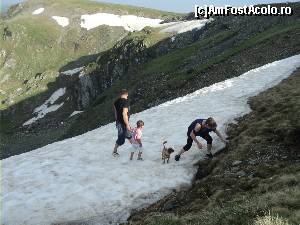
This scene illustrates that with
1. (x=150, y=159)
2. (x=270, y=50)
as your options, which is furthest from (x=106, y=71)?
(x=150, y=159)

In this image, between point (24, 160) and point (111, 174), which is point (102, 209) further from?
point (24, 160)

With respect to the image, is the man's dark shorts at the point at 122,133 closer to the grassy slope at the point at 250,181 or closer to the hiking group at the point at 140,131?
the hiking group at the point at 140,131

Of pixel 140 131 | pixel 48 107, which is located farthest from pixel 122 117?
pixel 48 107

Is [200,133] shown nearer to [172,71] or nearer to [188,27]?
[172,71]

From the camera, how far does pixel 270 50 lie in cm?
6150

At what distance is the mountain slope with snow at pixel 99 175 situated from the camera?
18.3 meters

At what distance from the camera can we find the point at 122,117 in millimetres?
24688

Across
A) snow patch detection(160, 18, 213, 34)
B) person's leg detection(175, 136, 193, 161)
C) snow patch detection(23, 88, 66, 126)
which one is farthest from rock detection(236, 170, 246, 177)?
snow patch detection(23, 88, 66, 126)

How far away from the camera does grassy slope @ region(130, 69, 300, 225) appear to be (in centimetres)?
1306

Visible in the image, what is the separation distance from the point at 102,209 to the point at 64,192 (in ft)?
7.93

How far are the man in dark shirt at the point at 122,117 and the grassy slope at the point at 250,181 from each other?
4707 mm

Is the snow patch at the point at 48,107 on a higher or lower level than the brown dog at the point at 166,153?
lower

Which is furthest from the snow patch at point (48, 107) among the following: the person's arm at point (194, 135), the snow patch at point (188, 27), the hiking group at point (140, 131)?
the person's arm at point (194, 135)

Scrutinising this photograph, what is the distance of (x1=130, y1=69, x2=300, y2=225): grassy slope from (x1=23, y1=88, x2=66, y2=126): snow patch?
156 meters
